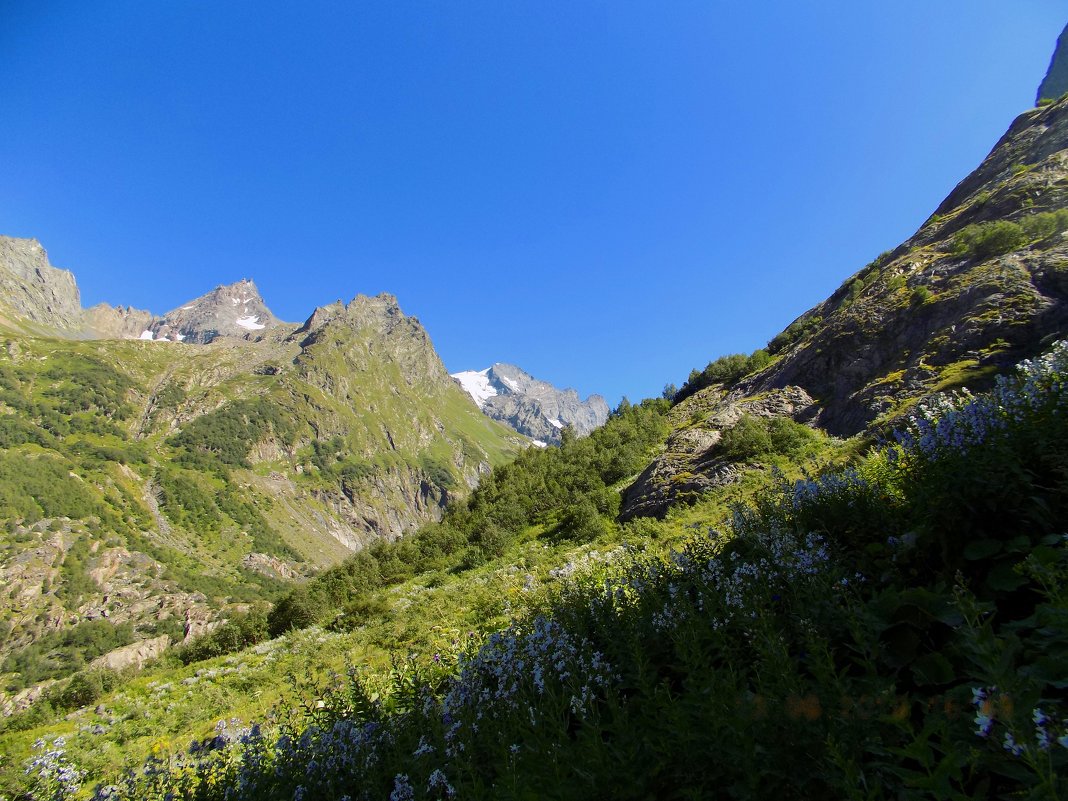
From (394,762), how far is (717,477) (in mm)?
16424

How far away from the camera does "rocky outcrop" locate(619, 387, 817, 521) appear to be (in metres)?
18.9

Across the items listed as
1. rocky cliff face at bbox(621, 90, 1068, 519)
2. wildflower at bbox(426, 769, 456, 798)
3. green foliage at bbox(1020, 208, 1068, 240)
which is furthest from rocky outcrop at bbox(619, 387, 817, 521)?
wildflower at bbox(426, 769, 456, 798)

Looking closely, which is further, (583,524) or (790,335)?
(790,335)

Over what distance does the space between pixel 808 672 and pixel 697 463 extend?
17.4 meters

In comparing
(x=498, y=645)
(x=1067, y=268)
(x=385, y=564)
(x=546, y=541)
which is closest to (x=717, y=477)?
(x=546, y=541)

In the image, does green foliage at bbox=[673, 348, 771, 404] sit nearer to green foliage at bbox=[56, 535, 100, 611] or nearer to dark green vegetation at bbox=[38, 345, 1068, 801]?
dark green vegetation at bbox=[38, 345, 1068, 801]

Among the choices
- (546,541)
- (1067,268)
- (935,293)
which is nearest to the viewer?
(1067,268)

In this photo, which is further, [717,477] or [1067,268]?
[717,477]

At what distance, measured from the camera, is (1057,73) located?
142125mm

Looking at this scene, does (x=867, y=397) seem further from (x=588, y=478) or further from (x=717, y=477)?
(x=588, y=478)

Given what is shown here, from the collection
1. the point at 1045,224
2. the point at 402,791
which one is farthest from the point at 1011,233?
the point at 402,791

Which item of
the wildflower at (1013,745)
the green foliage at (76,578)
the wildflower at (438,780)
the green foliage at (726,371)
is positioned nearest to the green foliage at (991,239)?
the green foliage at (726,371)

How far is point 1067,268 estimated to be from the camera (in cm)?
1488

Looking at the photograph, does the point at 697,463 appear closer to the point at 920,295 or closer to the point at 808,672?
the point at 920,295
